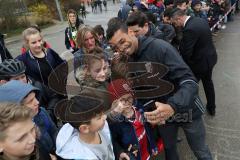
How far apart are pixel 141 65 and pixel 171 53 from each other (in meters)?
0.27

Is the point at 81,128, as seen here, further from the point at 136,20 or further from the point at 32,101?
the point at 136,20

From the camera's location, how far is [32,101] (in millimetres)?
2418

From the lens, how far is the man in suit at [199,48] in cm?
459

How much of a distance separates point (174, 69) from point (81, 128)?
89cm

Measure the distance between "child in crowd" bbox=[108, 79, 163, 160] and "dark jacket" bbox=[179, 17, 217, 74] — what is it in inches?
78.7

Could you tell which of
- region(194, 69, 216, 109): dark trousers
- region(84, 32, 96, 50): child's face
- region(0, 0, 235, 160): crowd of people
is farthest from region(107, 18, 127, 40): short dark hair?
region(194, 69, 216, 109): dark trousers

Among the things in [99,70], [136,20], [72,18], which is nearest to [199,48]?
[136,20]

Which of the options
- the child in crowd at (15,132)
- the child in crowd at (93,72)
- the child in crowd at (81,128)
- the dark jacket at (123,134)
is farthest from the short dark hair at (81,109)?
the dark jacket at (123,134)

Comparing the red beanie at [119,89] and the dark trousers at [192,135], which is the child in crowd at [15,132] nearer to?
the red beanie at [119,89]

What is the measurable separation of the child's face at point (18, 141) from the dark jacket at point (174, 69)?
1129 millimetres

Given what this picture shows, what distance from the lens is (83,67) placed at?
2457 mm

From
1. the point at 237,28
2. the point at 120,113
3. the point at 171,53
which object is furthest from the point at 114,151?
the point at 237,28

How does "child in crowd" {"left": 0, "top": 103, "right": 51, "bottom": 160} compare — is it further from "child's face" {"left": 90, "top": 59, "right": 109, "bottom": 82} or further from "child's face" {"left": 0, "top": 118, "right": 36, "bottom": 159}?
"child's face" {"left": 90, "top": 59, "right": 109, "bottom": 82}

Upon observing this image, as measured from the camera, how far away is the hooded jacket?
2.20 meters
